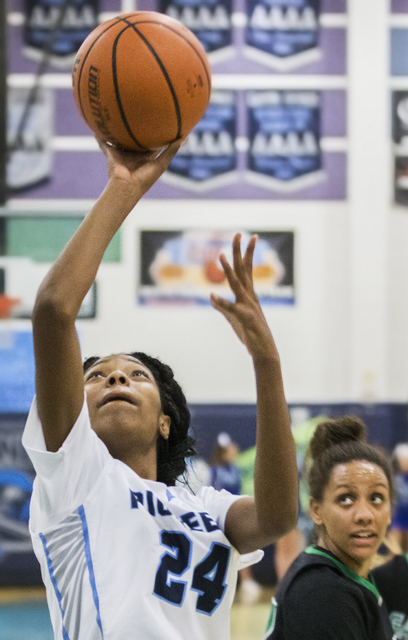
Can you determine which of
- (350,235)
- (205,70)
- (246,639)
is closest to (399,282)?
(350,235)

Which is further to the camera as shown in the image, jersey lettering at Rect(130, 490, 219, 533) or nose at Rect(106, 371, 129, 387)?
nose at Rect(106, 371, 129, 387)

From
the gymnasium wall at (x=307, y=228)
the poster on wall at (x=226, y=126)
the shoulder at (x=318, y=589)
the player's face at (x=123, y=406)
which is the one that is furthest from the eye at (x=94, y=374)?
the poster on wall at (x=226, y=126)

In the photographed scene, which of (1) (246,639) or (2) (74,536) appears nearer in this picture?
(2) (74,536)

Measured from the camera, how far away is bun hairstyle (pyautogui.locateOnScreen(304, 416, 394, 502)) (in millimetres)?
2033

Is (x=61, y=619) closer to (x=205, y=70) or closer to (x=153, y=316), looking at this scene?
(x=205, y=70)

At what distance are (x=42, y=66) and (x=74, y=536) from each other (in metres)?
6.28

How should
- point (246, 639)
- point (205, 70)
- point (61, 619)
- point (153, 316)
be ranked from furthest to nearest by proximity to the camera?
point (153, 316)
point (246, 639)
point (205, 70)
point (61, 619)

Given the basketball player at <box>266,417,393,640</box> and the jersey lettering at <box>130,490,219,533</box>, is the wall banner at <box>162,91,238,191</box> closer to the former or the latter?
the basketball player at <box>266,417,393,640</box>

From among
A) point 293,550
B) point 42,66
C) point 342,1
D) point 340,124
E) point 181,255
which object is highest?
point 342,1

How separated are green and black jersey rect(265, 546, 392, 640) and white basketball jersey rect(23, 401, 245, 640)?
0.55 feet

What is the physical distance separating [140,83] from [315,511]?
1.14 m

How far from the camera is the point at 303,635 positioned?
1.69 metres

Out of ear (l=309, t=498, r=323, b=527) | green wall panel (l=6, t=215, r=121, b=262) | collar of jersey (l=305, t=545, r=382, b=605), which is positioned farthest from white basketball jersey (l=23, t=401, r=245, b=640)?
green wall panel (l=6, t=215, r=121, b=262)

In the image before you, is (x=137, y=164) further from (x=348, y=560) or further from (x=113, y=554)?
(x=348, y=560)
